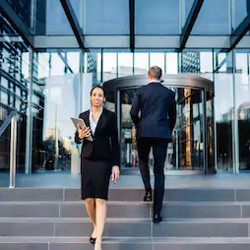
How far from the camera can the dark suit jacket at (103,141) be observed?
142 inches

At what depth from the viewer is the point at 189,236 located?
13.8ft

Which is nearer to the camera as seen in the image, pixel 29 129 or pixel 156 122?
pixel 156 122

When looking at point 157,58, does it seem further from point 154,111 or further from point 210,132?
point 154,111

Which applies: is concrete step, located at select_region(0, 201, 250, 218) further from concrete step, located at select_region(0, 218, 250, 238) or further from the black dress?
the black dress

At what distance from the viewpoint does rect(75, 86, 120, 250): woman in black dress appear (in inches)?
140

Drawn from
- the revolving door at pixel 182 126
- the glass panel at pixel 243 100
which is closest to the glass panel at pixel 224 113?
the glass panel at pixel 243 100

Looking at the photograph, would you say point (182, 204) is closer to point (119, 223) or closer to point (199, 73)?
point (119, 223)

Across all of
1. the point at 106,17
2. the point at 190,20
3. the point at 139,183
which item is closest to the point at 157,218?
the point at 139,183

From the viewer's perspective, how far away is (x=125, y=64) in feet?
40.4

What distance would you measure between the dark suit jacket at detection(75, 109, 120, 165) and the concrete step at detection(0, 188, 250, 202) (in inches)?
46.0

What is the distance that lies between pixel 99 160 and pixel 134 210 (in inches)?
46.2

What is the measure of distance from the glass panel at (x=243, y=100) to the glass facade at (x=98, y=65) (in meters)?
0.03

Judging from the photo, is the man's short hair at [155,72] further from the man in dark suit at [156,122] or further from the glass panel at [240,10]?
the glass panel at [240,10]

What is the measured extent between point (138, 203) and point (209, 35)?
8.46m
